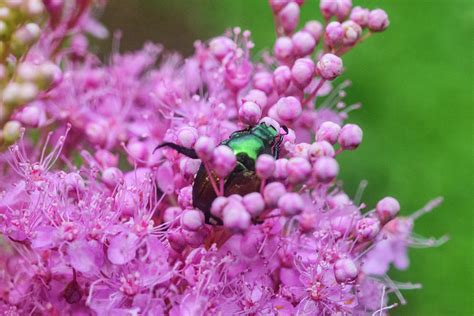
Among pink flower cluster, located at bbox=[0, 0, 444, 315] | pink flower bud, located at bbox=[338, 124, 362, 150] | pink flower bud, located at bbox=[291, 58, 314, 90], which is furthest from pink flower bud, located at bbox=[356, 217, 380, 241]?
pink flower bud, located at bbox=[291, 58, 314, 90]

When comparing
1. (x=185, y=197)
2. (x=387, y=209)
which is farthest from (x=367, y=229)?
(x=185, y=197)

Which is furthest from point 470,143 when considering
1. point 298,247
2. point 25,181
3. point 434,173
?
point 25,181

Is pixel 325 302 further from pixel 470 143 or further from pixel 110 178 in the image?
pixel 470 143

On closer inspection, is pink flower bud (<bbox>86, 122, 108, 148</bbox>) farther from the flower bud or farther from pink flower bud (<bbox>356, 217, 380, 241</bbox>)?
pink flower bud (<bbox>356, 217, 380, 241</bbox>)

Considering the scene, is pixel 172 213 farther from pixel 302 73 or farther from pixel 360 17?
pixel 360 17

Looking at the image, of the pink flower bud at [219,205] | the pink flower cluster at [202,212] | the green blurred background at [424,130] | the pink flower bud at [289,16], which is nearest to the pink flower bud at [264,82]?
the pink flower cluster at [202,212]

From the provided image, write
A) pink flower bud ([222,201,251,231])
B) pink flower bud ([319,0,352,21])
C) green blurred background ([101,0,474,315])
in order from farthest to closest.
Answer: green blurred background ([101,0,474,315]), pink flower bud ([319,0,352,21]), pink flower bud ([222,201,251,231])
